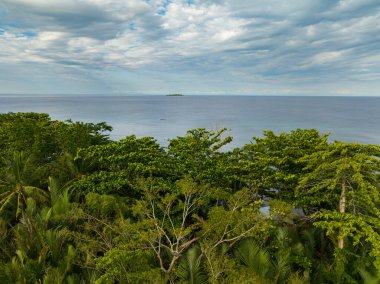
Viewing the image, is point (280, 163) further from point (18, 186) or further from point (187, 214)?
point (18, 186)

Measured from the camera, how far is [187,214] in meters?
12.0

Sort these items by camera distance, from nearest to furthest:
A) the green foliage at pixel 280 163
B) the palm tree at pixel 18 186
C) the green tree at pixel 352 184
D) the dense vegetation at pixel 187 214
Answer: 1. the dense vegetation at pixel 187 214
2. the green tree at pixel 352 184
3. the palm tree at pixel 18 186
4. the green foliage at pixel 280 163

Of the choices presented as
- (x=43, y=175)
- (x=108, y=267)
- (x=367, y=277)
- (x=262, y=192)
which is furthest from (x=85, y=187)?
(x=367, y=277)

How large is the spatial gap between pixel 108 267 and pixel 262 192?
32.3 feet

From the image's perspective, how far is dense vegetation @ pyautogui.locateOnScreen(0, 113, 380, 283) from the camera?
10.0 metres

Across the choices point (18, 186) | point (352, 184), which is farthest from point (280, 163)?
point (18, 186)

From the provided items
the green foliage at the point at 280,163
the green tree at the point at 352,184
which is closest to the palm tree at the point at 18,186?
the green foliage at the point at 280,163

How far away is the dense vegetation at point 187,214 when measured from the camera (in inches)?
394

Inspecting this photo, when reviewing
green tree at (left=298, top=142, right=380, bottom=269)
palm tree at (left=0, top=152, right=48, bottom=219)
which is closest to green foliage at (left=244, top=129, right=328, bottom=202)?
green tree at (left=298, top=142, right=380, bottom=269)

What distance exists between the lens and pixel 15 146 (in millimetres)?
19125

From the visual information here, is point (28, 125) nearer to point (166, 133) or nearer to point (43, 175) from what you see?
point (43, 175)

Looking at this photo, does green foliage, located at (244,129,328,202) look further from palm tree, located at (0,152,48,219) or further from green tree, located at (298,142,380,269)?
palm tree, located at (0,152,48,219)

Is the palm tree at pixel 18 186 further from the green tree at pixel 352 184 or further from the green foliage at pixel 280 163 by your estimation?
the green tree at pixel 352 184

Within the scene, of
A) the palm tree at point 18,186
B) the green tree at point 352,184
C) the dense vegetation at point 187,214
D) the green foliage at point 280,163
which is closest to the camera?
the dense vegetation at point 187,214
